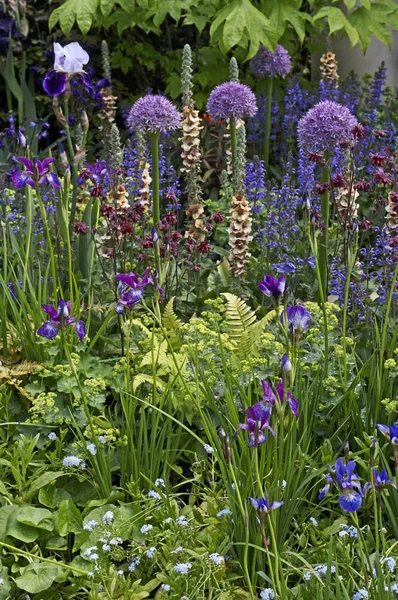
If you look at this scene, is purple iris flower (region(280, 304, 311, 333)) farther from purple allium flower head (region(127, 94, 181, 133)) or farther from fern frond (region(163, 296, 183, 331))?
purple allium flower head (region(127, 94, 181, 133))

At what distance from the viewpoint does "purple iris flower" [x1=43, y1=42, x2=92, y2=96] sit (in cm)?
269

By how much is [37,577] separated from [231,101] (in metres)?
2.50

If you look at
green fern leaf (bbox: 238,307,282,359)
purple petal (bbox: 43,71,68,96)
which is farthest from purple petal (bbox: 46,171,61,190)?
green fern leaf (bbox: 238,307,282,359)

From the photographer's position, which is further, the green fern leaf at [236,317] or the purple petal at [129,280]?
the green fern leaf at [236,317]

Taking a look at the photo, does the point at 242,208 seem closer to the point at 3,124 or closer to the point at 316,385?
the point at 316,385

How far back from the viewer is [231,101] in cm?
386

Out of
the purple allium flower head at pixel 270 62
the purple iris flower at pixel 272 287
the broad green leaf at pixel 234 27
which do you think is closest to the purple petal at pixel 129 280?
the purple iris flower at pixel 272 287

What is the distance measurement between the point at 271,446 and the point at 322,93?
3.58 m

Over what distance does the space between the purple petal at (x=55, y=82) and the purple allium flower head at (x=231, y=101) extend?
4.20 feet

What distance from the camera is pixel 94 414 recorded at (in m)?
2.78

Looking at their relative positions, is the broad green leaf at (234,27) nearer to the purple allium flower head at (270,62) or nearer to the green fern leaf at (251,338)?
the purple allium flower head at (270,62)

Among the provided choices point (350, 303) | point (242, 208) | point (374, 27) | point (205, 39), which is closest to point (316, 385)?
point (350, 303)

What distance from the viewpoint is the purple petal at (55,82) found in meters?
2.73

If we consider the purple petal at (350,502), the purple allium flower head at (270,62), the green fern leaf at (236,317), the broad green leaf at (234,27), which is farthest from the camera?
the purple allium flower head at (270,62)
